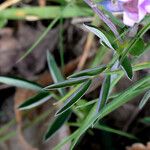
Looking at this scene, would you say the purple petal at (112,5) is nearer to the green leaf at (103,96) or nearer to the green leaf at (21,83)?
the green leaf at (103,96)

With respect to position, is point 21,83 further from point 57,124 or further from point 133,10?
point 133,10

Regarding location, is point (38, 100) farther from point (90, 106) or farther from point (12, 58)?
point (12, 58)

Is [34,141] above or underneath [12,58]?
underneath

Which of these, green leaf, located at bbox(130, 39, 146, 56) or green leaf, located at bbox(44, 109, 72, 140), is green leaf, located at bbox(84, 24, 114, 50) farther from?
green leaf, located at bbox(44, 109, 72, 140)

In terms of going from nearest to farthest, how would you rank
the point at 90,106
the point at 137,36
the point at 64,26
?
1. the point at 137,36
2. the point at 90,106
3. the point at 64,26

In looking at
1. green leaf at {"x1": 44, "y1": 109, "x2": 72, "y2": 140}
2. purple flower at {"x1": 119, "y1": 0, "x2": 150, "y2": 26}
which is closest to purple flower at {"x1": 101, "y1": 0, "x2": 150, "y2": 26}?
purple flower at {"x1": 119, "y1": 0, "x2": 150, "y2": 26}

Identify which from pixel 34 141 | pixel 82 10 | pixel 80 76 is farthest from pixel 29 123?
pixel 80 76

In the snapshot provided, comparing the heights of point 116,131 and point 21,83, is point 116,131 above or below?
below

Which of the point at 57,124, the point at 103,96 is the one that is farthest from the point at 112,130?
the point at 103,96

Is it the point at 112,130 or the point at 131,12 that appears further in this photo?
the point at 112,130

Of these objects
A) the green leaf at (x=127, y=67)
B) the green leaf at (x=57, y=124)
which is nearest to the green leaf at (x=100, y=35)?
the green leaf at (x=127, y=67)

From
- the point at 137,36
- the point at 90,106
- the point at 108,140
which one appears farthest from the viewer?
the point at 108,140
